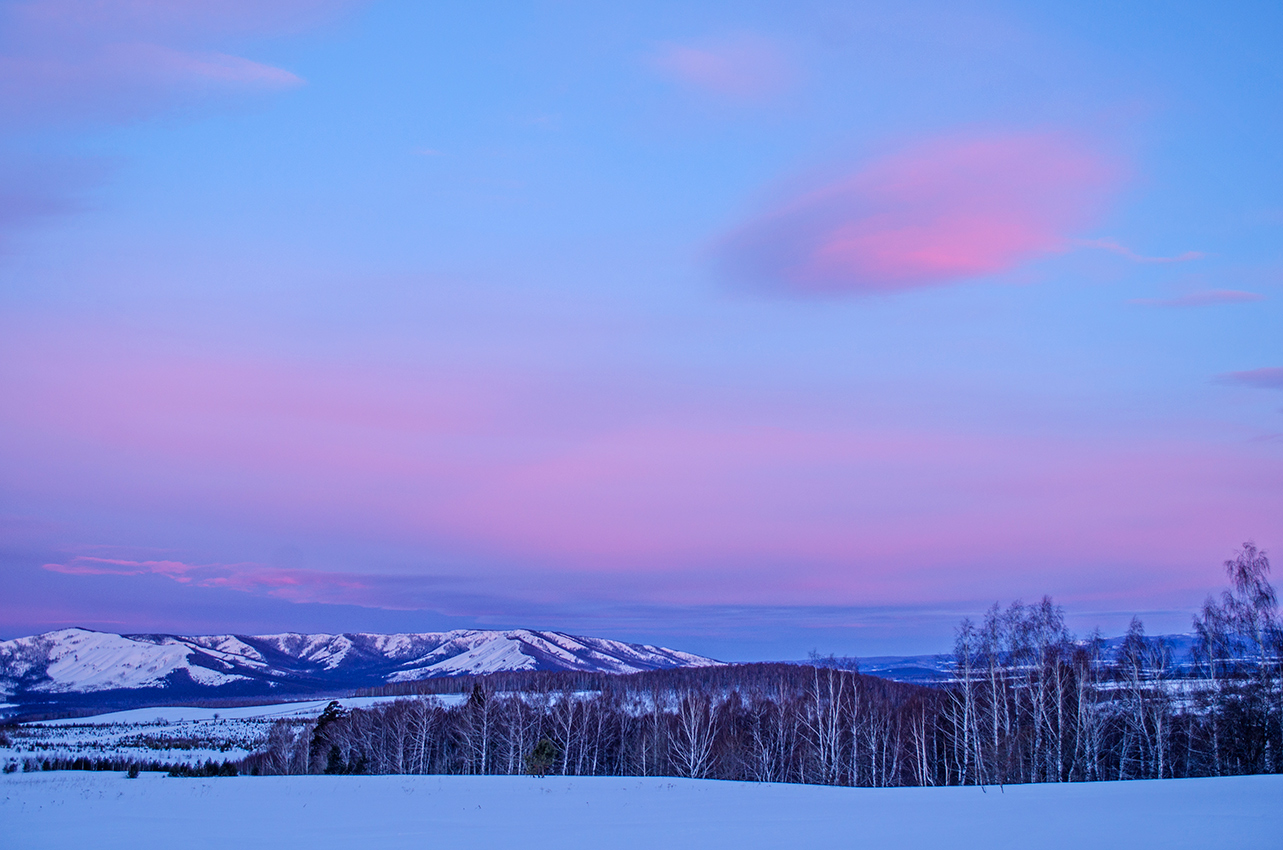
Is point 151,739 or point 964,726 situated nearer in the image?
point 964,726

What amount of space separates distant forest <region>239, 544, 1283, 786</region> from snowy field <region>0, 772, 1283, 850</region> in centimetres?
1506

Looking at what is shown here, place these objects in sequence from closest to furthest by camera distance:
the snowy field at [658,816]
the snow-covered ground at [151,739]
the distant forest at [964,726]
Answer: the snowy field at [658,816]
the distant forest at [964,726]
the snow-covered ground at [151,739]

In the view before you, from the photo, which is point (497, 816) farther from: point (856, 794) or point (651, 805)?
point (856, 794)

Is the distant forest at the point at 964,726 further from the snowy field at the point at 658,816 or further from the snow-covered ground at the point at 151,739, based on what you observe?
the snow-covered ground at the point at 151,739

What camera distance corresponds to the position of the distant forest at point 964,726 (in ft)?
126

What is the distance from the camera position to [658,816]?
21.4 meters

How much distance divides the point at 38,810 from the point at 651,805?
18185mm

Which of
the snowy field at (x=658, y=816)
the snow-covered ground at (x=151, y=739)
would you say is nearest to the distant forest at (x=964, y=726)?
the snowy field at (x=658, y=816)

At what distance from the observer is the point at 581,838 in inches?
693

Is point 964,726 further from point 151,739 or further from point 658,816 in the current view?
point 151,739

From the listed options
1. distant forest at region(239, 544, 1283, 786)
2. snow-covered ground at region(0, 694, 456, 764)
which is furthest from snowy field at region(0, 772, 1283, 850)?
snow-covered ground at region(0, 694, 456, 764)

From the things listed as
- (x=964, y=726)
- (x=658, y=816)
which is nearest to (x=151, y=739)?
(x=964, y=726)

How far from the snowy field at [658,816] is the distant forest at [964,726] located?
1506 cm

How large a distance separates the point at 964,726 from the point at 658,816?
29976mm
